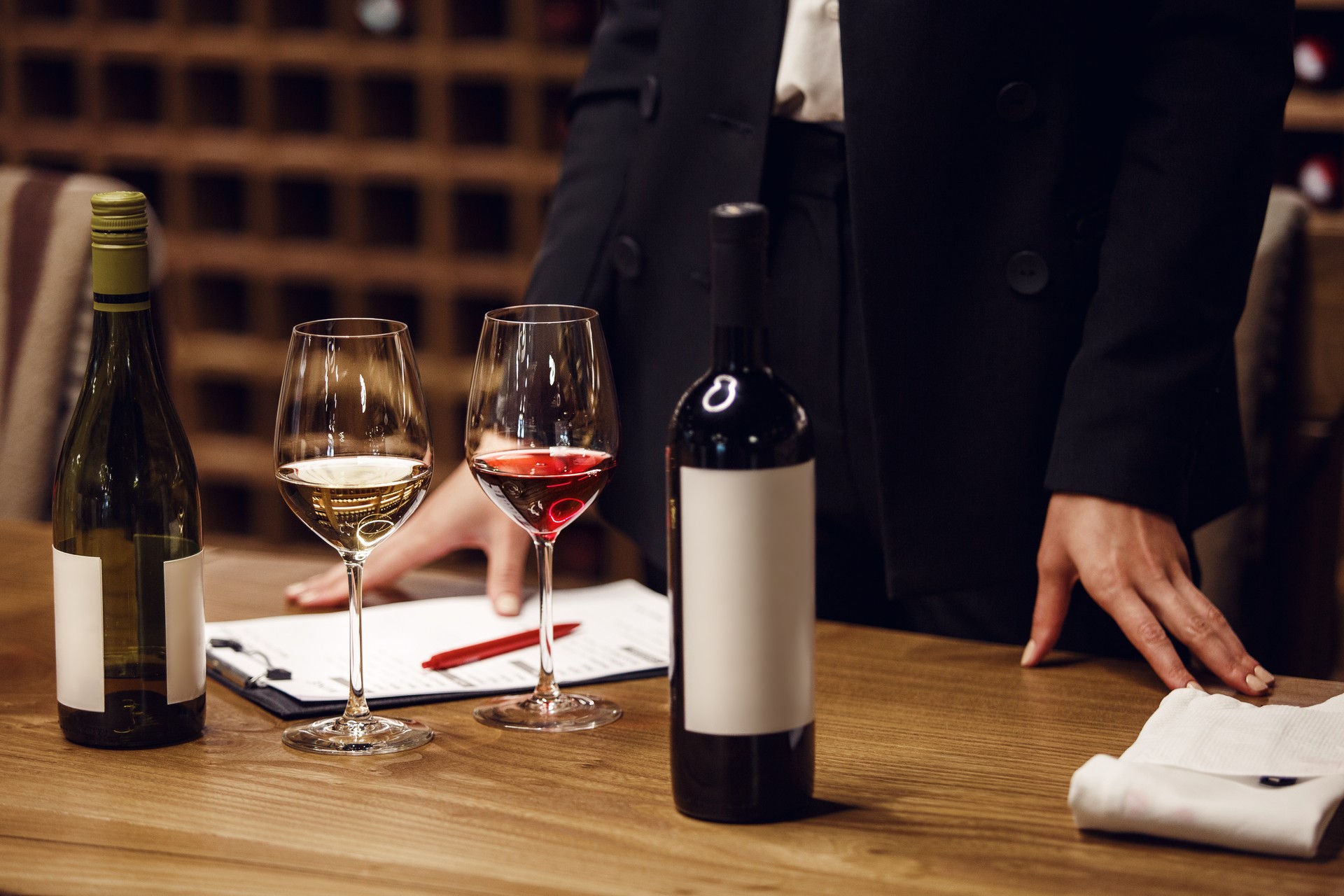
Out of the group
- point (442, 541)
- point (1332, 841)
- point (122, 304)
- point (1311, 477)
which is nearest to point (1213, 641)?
point (1332, 841)

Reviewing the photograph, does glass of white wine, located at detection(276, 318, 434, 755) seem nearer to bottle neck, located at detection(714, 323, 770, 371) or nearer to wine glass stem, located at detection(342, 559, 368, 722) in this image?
wine glass stem, located at detection(342, 559, 368, 722)

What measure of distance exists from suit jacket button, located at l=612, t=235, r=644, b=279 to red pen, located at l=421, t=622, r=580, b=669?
36 cm

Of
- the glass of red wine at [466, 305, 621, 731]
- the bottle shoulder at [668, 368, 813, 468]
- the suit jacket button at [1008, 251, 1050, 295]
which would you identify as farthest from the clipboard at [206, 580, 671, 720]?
the suit jacket button at [1008, 251, 1050, 295]

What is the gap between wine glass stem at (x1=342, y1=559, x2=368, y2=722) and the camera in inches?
32.0

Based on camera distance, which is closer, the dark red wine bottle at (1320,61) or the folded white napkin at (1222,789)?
the folded white napkin at (1222,789)

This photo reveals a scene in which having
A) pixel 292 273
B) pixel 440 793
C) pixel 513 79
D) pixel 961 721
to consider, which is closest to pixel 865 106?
pixel 961 721

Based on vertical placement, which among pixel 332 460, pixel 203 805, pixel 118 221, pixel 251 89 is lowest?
pixel 203 805

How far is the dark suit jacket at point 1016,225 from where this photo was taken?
1.01 m

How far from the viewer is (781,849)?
Result: 2.18 feet

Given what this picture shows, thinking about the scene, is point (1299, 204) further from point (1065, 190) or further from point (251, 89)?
point (251, 89)

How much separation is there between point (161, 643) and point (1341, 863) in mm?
591

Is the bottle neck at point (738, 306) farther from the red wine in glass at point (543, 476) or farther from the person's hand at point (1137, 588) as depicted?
the person's hand at point (1137, 588)

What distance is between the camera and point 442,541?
112 cm

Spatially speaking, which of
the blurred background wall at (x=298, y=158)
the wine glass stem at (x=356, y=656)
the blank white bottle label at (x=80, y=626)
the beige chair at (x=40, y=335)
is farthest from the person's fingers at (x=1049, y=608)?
the blurred background wall at (x=298, y=158)
